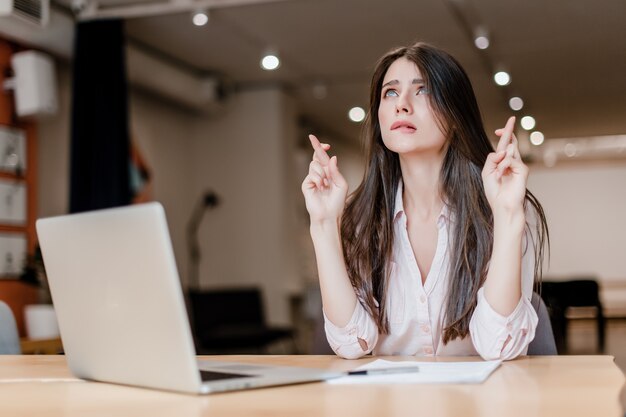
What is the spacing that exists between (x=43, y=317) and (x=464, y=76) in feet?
12.5

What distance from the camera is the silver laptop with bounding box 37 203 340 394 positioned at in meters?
0.98

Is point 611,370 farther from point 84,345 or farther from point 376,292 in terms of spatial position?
point 84,345

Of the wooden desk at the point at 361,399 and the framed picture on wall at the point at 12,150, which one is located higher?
the framed picture on wall at the point at 12,150

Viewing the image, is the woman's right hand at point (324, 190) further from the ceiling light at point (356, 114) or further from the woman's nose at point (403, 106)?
the ceiling light at point (356, 114)

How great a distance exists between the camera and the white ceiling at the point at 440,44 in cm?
566

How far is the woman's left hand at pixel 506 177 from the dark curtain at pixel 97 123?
434 centimetres

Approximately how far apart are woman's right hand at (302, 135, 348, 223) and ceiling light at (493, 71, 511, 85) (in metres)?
5.93

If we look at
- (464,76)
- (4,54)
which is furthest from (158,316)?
(4,54)

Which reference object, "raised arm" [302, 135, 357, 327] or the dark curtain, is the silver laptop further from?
the dark curtain

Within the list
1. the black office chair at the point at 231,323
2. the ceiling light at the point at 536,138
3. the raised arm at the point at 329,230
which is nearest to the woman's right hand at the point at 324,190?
the raised arm at the point at 329,230

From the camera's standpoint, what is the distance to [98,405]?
1.02 meters

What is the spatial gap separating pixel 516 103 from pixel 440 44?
1.81 meters

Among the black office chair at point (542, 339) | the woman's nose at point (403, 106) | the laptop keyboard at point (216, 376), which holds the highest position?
the woman's nose at point (403, 106)

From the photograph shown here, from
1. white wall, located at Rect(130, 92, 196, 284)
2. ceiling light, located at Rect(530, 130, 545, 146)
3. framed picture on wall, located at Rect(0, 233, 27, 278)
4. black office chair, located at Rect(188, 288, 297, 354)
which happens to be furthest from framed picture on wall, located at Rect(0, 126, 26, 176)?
ceiling light, located at Rect(530, 130, 545, 146)
